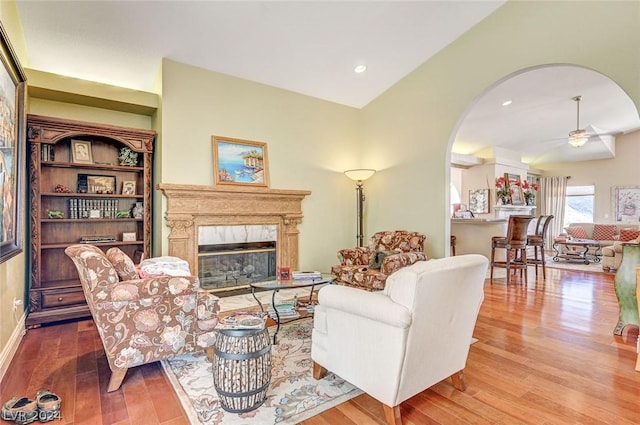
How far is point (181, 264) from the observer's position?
3.19 metres

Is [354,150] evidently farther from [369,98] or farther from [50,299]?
[50,299]

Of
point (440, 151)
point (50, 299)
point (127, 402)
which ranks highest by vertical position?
point (440, 151)

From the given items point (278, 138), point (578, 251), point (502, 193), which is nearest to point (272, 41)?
point (278, 138)

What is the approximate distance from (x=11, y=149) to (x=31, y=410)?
1.86 m

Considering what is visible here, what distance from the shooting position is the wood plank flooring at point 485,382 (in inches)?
76.8

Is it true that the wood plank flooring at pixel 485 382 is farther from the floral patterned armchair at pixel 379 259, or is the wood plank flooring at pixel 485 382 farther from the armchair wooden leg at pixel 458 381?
the floral patterned armchair at pixel 379 259

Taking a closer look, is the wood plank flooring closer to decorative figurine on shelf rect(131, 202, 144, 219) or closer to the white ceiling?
decorative figurine on shelf rect(131, 202, 144, 219)

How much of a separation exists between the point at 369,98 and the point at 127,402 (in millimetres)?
5243

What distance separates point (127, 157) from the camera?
436 centimetres

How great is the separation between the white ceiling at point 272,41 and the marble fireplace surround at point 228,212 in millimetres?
1643

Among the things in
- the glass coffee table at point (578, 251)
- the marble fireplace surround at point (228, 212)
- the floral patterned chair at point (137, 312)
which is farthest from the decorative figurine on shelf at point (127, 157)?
the glass coffee table at point (578, 251)

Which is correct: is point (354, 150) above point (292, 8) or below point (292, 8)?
below

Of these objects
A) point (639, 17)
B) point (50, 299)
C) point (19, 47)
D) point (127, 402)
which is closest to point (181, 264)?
point (127, 402)

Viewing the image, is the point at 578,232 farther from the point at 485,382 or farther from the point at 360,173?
the point at 485,382
